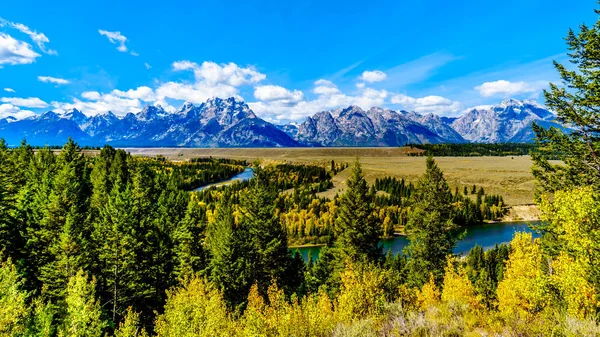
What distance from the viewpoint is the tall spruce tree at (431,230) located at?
3344 cm

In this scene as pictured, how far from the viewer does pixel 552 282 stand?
1825 centimetres

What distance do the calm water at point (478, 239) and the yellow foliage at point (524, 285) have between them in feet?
208

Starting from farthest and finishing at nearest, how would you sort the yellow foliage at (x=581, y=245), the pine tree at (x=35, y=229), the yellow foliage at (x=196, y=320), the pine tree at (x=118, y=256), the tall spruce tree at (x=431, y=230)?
1. the pine tree at (x=35, y=229)
2. the pine tree at (x=118, y=256)
3. the tall spruce tree at (x=431, y=230)
4. the yellow foliage at (x=196, y=320)
5. the yellow foliage at (x=581, y=245)

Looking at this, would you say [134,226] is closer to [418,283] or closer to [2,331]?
[2,331]

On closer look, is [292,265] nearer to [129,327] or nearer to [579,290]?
[129,327]

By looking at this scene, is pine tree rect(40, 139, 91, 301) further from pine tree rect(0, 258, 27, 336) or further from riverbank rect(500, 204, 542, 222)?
riverbank rect(500, 204, 542, 222)

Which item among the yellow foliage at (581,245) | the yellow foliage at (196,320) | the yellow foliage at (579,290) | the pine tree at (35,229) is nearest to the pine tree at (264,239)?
the yellow foliage at (196,320)

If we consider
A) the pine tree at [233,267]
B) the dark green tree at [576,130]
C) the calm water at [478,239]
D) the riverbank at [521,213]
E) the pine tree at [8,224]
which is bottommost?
the calm water at [478,239]

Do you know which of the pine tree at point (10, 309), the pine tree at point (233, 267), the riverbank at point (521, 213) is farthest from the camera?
the riverbank at point (521, 213)

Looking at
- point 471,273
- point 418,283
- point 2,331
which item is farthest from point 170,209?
point 471,273

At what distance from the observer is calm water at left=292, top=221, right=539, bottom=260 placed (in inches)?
3691

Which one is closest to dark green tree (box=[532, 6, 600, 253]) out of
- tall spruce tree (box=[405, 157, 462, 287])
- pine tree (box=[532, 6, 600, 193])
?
pine tree (box=[532, 6, 600, 193])

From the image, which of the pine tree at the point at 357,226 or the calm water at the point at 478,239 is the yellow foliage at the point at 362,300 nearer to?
the pine tree at the point at 357,226

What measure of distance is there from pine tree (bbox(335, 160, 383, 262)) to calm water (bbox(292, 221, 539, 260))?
176 ft
